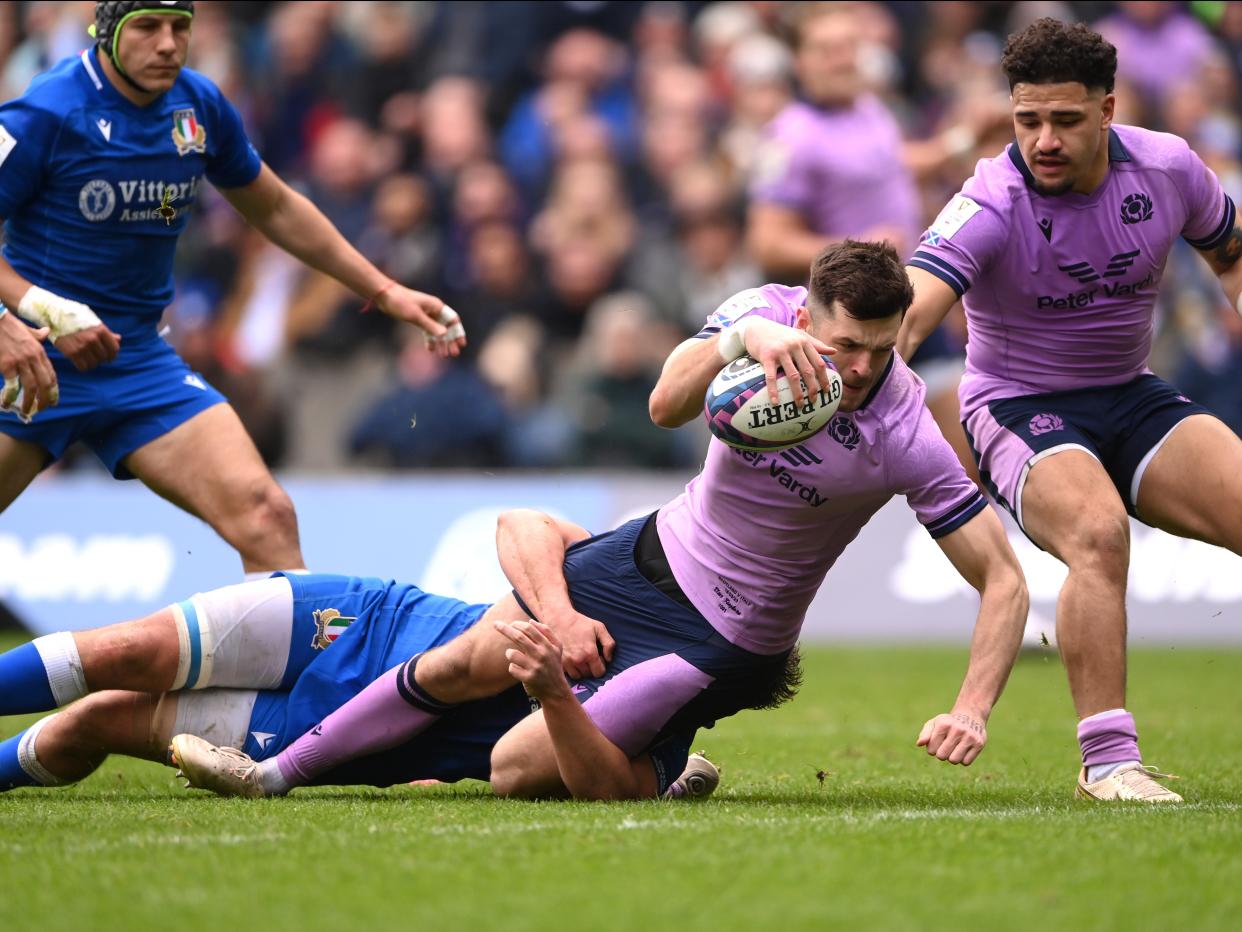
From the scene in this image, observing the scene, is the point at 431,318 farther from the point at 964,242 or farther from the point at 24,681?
the point at 24,681

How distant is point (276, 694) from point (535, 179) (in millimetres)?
9062

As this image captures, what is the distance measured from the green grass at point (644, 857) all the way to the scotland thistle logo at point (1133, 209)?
6.25 feet

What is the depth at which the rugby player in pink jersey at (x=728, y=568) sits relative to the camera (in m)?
5.41

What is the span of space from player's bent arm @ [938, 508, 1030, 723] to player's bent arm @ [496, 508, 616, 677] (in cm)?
113

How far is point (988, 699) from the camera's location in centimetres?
533

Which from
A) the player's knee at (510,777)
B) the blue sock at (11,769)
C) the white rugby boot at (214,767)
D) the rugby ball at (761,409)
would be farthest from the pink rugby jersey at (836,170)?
the blue sock at (11,769)

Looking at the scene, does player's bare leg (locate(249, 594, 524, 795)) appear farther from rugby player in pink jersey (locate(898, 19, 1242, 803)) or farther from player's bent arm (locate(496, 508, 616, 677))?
rugby player in pink jersey (locate(898, 19, 1242, 803))

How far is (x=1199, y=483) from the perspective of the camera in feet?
20.3

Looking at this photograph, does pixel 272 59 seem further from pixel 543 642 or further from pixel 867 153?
pixel 543 642

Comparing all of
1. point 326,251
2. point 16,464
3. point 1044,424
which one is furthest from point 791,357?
point 16,464

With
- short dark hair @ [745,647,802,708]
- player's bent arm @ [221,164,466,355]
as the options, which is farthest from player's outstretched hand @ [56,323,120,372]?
short dark hair @ [745,647,802,708]

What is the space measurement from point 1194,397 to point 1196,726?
485 centimetres

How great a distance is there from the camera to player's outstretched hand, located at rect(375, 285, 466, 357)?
7.46m

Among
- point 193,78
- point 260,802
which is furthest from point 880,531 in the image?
point 260,802
